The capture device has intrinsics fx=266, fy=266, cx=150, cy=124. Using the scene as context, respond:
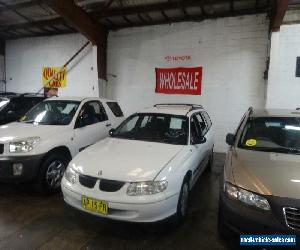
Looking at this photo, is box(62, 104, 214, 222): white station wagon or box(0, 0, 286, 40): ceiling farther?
box(0, 0, 286, 40): ceiling

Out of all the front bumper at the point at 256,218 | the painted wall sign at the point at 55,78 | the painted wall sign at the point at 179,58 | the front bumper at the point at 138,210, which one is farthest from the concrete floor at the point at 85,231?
the painted wall sign at the point at 55,78

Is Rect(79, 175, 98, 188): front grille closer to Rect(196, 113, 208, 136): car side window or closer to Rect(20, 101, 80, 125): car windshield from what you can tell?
Rect(20, 101, 80, 125): car windshield

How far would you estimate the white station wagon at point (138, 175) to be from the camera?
2762mm

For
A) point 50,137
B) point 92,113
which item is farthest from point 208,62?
point 50,137

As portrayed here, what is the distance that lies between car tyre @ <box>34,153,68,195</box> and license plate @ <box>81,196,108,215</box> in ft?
4.41

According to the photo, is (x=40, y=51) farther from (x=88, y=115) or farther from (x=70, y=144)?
(x=70, y=144)

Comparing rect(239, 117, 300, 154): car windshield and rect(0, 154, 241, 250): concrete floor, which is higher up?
rect(239, 117, 300, 154): car windshield

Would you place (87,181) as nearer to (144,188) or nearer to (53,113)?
(144,188)

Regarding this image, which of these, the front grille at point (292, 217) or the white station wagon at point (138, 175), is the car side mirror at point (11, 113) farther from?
the front grille at point (292, 217)

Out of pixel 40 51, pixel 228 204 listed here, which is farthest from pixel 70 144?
pixel 40 51

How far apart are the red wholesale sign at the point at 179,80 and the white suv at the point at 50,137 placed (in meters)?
3.10

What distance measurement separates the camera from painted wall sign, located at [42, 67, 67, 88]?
970 cm

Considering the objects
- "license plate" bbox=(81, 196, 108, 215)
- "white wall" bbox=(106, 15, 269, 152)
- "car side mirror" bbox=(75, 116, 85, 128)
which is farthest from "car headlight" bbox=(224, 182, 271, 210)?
"white wall" bbox=(106, 15, 269, 152)

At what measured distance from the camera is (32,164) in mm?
3785
